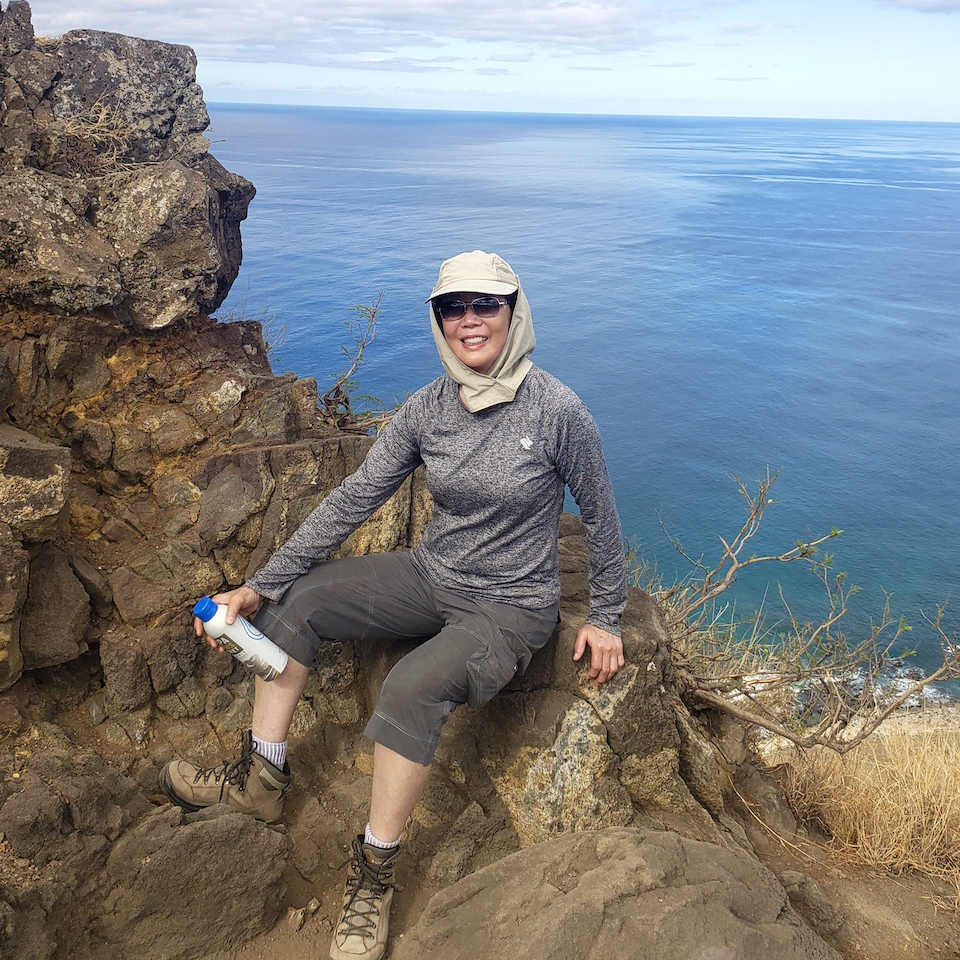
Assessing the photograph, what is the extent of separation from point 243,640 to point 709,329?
4486cm

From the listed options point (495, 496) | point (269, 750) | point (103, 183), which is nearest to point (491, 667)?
point (495, 496)

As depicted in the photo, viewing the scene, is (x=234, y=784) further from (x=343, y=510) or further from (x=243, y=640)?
(x=343, y=510)

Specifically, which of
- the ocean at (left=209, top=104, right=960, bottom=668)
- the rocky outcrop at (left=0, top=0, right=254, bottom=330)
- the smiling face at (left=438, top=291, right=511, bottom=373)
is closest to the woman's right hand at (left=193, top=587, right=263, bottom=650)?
the smiling face at (left=438, top=291, right=511, bottom=373)

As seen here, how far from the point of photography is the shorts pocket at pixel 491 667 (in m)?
3.59

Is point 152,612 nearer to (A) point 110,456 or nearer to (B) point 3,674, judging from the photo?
(B) point 3,674

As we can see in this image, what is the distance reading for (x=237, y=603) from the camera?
380 cm

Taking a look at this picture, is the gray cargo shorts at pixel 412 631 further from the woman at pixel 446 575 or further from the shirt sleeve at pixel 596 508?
the shirt sleeve at pixel 596 508

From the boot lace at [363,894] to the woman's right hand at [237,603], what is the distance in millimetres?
1124

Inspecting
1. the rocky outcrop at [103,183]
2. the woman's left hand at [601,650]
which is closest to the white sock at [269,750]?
the woman's left hand at [601,650]

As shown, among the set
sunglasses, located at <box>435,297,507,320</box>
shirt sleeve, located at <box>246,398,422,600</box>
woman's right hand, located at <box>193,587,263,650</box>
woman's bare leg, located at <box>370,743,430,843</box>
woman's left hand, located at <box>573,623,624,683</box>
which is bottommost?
woman's bare leg, located at <box>370,743,430,843</box>

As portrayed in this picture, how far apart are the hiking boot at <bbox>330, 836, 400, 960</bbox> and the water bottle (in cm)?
86

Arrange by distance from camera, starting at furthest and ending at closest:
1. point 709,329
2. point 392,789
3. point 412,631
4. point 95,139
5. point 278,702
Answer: point 709,329 → point 95,139 → point 412,631 → point 278,702 → point 392,789

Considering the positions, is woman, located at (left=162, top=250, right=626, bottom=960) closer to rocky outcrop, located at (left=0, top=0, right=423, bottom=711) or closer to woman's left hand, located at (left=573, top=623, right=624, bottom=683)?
woman's left hand, located at (left=573, top=623, right=624, bottom=683)

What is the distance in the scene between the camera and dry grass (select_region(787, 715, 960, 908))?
4535mm
